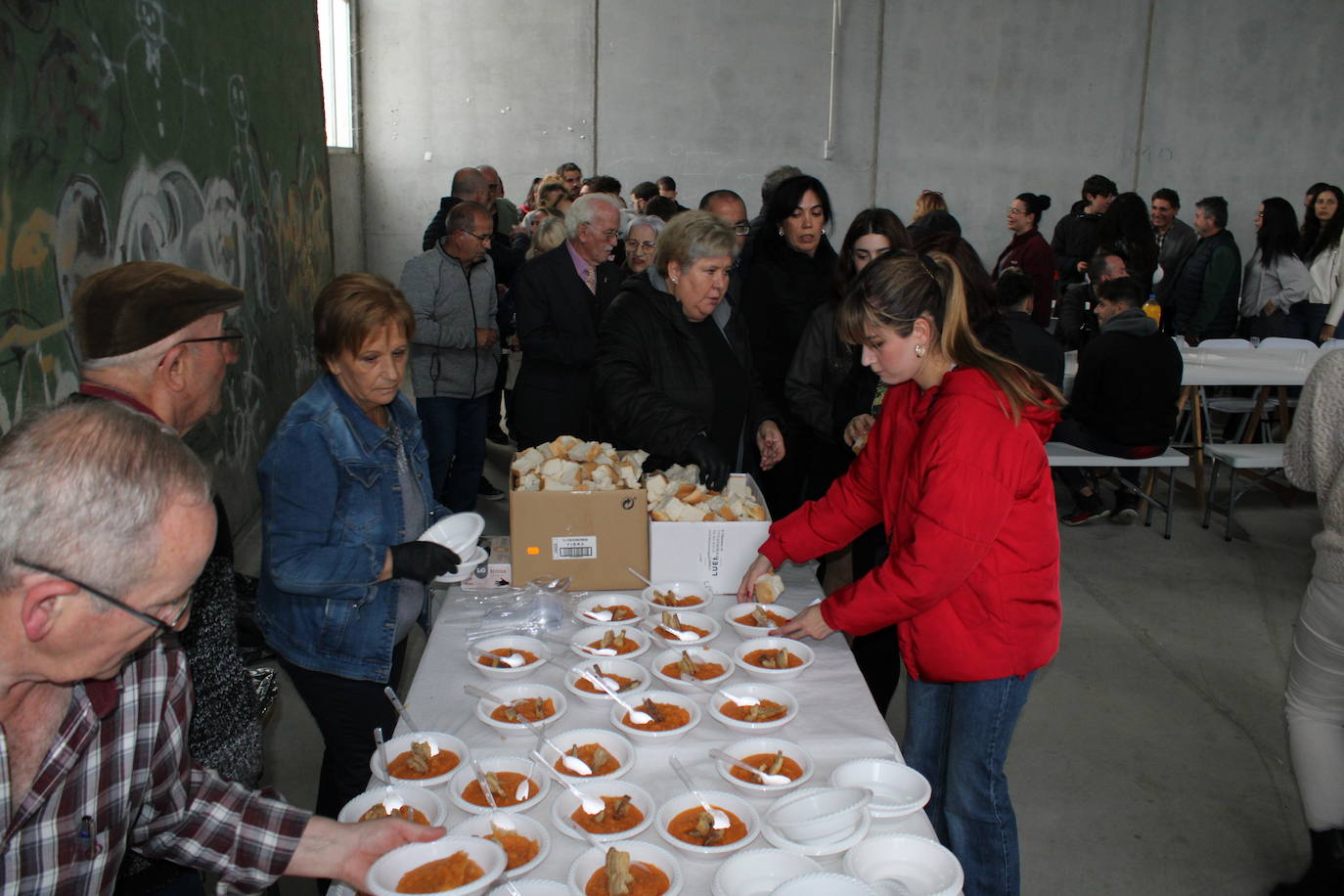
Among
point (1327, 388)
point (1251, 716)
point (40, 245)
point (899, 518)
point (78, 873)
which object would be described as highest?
point (40, 245)

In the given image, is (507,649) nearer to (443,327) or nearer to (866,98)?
(443,327)

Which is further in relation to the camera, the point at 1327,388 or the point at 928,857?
the point at 1327,388

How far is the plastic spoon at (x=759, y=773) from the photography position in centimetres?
167

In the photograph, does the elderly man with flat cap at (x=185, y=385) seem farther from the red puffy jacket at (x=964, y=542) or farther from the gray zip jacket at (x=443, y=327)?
the gray zip jacket at (x=443, y=327)

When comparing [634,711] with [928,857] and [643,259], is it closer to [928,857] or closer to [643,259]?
[928,857]

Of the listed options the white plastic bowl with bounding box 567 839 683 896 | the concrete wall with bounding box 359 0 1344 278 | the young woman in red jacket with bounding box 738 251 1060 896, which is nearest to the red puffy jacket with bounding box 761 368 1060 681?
the young woman in red jacket with bounding box 738 251 1060 896

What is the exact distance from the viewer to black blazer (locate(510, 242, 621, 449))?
444cm

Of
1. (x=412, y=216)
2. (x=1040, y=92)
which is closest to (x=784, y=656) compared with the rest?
(x=412, y=216)

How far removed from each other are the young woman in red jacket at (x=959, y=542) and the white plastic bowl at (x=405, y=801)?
3.07 ft

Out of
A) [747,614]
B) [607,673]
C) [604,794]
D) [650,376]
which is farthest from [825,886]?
[650,376]

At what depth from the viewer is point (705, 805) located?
1.60 meters

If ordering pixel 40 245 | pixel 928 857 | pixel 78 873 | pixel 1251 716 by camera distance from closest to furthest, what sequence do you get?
pixel 78 873 < pixel 928 857 < pixel 40 245 < pixel 1251 716

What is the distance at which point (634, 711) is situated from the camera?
1909 mm

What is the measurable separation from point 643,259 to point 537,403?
0.98m
